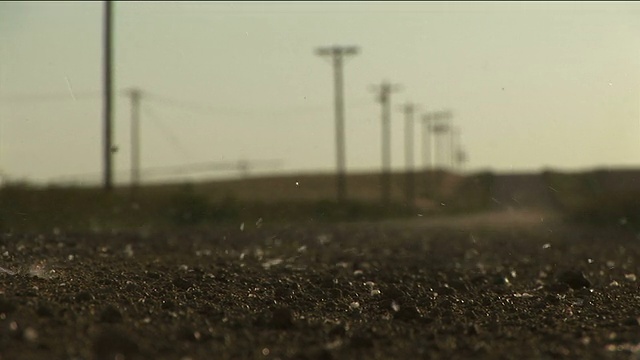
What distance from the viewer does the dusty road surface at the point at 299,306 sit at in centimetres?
629

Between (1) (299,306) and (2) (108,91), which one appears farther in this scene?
(2) (108,91)

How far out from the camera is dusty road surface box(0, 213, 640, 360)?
20.6 feet

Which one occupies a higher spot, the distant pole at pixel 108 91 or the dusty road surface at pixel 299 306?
the distant pole at pixel 108 91

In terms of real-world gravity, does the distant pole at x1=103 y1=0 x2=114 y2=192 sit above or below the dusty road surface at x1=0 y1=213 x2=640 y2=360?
above

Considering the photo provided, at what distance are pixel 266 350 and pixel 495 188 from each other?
10304 centimetres

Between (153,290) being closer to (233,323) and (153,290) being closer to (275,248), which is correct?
(233,323)

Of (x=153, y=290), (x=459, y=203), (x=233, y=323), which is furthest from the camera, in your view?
(x=459, y=203)

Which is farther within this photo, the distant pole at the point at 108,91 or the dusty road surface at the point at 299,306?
the distant pole at the point at 108,91

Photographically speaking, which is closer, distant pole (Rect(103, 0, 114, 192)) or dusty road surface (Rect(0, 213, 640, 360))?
dusty road surface (Rect(0, 213, 640, 360))

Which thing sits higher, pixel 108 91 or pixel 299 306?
pixel 108 91

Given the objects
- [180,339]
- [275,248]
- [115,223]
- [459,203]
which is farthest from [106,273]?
[459,203]

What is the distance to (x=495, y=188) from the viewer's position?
108062 millimetres

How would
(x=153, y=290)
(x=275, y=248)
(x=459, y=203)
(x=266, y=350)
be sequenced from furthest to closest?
(x=459, y=203) < (x=275, y=248) < (x=153, y=290) < (x=266, y=350)

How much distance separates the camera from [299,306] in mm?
8539
